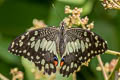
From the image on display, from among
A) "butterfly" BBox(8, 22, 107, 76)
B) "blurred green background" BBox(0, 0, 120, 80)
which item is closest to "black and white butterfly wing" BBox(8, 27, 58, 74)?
"butterfly" BBox(8, 22, 107, 76)

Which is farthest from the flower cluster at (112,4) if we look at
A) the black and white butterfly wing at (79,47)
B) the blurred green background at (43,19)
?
the blurred green background at (43,19)

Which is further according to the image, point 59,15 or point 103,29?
point 103,29

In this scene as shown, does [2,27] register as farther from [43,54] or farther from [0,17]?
[43,54]

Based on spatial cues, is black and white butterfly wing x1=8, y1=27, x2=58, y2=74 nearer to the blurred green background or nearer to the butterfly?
the butterfly

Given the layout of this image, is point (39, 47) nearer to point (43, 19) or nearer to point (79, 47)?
point (79, 47)

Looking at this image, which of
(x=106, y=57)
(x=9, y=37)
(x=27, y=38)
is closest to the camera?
(x=27, y=38)

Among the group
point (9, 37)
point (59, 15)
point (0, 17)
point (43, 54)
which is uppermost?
point (0, 17)

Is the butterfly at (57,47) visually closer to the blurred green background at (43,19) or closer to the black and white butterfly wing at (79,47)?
the black and white butterfly wing at (79,47)

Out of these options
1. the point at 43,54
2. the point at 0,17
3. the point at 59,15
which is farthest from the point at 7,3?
the point at 43,54
